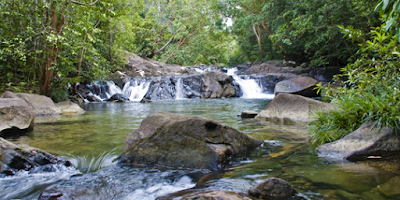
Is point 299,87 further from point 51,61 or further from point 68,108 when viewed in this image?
point 51,61

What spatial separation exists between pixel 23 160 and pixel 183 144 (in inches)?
84.4

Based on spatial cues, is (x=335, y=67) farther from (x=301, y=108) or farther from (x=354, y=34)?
(x=354, y=34)

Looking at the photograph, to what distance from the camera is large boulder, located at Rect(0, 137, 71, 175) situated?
10.6ft

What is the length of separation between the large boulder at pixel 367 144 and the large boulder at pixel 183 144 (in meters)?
1.31

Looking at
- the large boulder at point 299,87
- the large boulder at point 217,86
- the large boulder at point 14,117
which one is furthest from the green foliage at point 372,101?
the large boulder at point 217,86

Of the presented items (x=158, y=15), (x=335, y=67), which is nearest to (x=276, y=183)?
(x=335, y=67)

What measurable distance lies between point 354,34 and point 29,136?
647 cm

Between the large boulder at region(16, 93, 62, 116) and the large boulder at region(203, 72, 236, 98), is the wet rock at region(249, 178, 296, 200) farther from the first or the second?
the large boulder at region(203, 72, 236, 98)

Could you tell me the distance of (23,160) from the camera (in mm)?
3340

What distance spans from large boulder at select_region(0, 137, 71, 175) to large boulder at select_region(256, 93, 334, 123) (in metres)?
5.23

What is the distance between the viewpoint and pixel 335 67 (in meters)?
20.4

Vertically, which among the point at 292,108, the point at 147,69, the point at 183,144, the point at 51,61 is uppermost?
the point at 147,69

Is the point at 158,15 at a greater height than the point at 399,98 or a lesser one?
greater

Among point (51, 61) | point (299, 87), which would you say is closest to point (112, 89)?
point (51, 61)
